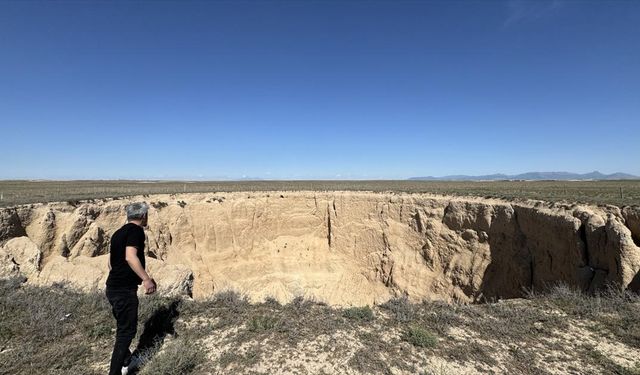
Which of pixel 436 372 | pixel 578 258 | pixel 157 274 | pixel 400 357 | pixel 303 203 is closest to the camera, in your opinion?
pixel 436 372

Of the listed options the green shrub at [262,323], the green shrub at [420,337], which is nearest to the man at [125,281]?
the green shrub at [262,323]

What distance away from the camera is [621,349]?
4.91 meters

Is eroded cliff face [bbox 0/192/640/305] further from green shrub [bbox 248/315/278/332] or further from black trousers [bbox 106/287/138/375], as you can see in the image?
black trousers [bbox 106/287/138/375]

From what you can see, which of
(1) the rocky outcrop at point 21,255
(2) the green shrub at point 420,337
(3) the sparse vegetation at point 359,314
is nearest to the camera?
(2) the green shrub at point 420,337

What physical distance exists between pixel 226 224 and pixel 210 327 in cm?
1814

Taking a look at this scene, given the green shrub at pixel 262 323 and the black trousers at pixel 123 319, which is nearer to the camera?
the black trousers at pixel 123 319

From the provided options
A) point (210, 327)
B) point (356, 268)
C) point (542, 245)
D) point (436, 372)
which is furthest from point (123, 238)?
point (356, 268)

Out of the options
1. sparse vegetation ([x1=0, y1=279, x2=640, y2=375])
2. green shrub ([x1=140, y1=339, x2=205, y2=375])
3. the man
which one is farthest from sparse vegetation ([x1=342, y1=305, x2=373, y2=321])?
the man

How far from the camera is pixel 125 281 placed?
14.0 ft

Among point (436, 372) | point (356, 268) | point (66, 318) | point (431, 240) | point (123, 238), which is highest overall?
point (123, 238)

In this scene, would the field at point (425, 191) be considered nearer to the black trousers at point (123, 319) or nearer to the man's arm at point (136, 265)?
the black trousers at point (123, 319)

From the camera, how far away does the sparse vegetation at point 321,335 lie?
14.8 ft

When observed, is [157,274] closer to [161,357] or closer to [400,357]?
[161,357]

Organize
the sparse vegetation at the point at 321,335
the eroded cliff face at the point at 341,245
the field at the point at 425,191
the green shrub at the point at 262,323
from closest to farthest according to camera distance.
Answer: the sparse vegetation at the point at 321,335 < the green shrub at the point at 262,323 < the eroded cliff face at the point at 341,245 < the field at the point at 425,191
